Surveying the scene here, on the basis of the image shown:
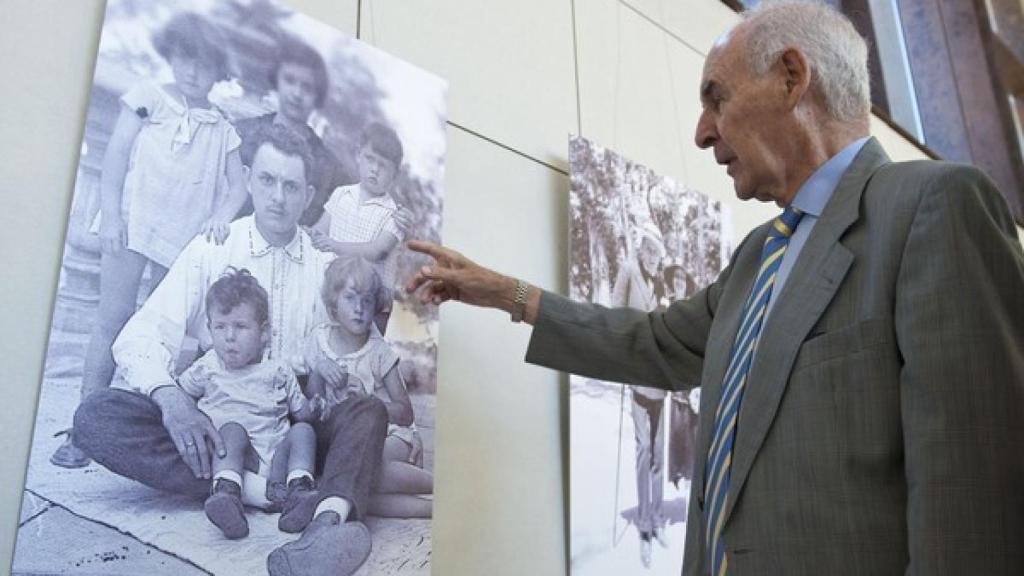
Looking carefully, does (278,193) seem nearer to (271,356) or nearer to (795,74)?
(271,356)

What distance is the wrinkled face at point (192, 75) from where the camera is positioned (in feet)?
4.88

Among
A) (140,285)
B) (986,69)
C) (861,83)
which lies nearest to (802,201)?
(861,83)

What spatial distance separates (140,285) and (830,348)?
1062 mm

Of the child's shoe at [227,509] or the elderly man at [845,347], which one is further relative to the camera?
the child's shoe at [227,509]

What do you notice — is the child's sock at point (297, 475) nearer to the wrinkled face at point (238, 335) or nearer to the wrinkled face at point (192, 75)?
the wrinkled face at point (238, 335)

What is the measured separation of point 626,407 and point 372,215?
2.93ft

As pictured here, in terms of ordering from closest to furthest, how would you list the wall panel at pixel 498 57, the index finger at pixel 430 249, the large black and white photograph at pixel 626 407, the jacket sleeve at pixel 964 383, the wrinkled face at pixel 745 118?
the jacket sleeve at pixel 964 383 → the wrinkled face at pixel 745 118 → the index finger at pixel 430 249 → the wall panel at pixel 498 57 → the large black and white photograph at pixel 626 407

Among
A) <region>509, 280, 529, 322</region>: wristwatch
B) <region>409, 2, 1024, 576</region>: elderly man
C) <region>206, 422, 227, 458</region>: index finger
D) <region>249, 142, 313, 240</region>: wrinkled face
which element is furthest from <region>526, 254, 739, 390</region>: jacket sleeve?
<region>206, 422, 227, 458</region>: index finger

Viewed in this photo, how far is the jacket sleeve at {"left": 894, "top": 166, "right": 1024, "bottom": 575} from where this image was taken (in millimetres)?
1059

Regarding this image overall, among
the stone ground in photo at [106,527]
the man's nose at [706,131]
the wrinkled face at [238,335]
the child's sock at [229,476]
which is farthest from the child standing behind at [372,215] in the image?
the man's nose at [706,131]

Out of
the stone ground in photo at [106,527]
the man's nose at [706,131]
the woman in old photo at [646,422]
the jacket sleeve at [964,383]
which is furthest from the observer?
the woman in old photo at [646,422]

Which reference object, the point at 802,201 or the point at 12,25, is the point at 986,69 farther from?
the point at 12,25

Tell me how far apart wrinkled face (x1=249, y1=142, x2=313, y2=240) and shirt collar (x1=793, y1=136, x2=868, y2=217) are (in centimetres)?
90

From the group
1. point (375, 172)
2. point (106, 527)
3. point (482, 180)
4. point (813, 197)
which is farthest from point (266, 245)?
point (813, 197)
